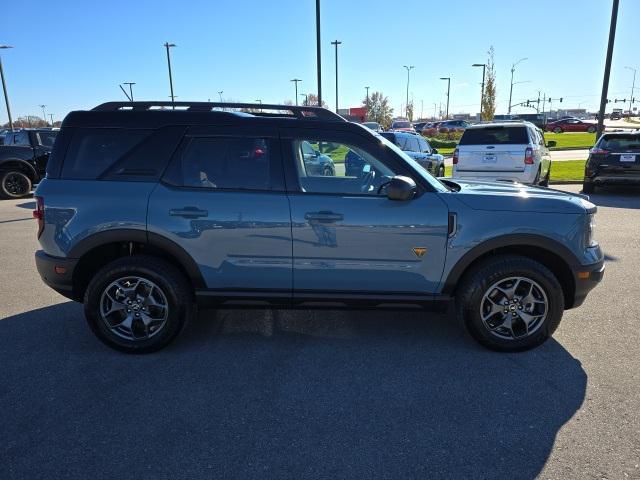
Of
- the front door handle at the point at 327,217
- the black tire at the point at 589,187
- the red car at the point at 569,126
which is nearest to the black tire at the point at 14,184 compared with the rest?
the front door handle at the point at 327,217

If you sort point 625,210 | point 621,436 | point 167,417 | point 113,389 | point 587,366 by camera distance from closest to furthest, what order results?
point 621,436 → point 167,417 → point 113,389 → point 587,366 → point 625,210

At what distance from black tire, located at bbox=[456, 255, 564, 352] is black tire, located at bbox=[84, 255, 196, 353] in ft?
7.04

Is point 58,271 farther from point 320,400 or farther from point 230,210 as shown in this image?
point 320,400

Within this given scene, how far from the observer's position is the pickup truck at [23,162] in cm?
1269

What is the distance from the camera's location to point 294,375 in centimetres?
344

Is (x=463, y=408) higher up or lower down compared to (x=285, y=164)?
lower down

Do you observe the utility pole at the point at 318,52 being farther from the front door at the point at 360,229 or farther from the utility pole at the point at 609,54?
the front door at the point at 360,229

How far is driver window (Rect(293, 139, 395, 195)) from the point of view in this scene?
12.0ft

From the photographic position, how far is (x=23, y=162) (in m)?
12.8

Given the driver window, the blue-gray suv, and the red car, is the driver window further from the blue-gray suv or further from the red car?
the red car

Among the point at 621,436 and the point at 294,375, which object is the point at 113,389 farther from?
the point at 621,436

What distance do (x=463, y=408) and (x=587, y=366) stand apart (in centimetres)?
120

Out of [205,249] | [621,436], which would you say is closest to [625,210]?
[621,436]

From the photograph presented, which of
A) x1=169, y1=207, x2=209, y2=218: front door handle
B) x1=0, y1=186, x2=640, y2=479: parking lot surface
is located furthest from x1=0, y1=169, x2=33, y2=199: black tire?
x1=169, y1=207, x2=209, y2=218: front door handle
